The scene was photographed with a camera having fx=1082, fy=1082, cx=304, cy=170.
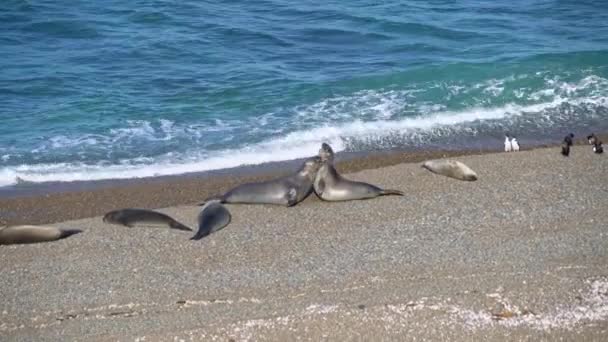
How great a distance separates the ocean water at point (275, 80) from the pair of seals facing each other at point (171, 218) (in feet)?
8.69

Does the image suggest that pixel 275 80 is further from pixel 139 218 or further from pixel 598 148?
pixel 139 218

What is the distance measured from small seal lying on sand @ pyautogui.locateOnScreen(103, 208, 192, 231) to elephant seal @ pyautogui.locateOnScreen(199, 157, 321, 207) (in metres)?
0.88

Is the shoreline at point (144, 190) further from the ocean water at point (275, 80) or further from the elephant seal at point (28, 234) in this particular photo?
the elephant seal at point (28, 234)

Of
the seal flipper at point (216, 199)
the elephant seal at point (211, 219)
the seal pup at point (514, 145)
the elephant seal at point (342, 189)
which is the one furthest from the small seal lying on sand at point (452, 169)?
the elephant seal at point (211, 219)

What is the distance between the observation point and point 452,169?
12.2 m

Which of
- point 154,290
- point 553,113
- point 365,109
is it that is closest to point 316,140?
point 365,109

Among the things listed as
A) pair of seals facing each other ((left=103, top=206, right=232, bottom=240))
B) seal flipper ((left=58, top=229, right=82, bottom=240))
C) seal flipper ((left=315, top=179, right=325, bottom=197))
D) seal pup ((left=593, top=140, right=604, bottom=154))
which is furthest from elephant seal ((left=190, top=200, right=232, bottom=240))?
seal pup ((left=593, top=140, right=604, bottom=154))

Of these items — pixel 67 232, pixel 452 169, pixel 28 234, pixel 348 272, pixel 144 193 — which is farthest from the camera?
pixel 144 193

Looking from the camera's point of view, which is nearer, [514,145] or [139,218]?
[139,218]

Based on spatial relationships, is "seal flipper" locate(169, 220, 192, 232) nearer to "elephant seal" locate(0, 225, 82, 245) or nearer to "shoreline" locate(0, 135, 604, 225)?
"elephant seal" locate(0, 225, 82, 245)

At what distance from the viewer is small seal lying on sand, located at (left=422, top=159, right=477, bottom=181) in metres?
12.1

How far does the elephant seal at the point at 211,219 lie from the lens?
10352 millimetres

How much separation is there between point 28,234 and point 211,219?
1.76 metres

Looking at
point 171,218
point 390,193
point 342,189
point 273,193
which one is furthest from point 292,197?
point 171,218
